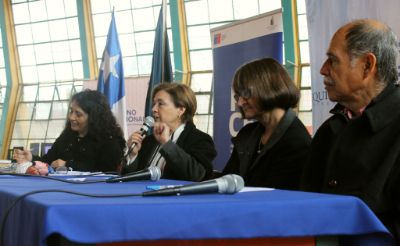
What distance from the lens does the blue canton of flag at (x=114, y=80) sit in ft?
22.4

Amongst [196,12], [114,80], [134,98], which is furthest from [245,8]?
[114,80]

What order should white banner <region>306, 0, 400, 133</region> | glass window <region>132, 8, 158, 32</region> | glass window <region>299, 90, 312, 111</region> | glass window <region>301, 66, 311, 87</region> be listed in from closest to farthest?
1. white banner <region>306, 0, 400, 133</region>
2. glass window <region>299, 90, 312, 111</region>
3. glass window <region>301, 66, 311, 87</region>
4. glass window <region>132, 8, 158, 32</region>

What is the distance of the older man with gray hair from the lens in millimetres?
1832

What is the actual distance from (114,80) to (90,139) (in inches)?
95.5

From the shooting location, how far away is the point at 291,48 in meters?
11.6

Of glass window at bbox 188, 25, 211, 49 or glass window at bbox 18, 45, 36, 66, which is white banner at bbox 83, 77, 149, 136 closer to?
glass window at bbox 188, 25, 211, 49

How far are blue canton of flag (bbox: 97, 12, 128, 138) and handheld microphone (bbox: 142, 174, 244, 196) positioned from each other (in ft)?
17.3

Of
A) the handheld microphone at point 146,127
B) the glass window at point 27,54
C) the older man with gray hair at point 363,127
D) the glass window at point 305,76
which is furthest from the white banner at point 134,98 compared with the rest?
the older man with gray hair at point 363,127

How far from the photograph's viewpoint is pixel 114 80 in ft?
22.5

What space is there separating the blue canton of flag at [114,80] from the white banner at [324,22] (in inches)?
133

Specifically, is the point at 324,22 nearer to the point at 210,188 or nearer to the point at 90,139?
the point at 90,139

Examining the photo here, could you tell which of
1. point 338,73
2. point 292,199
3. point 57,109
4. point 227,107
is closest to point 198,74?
point 57,109

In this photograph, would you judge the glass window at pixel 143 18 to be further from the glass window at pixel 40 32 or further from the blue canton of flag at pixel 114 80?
the blue canton of flag at pixel 114 80

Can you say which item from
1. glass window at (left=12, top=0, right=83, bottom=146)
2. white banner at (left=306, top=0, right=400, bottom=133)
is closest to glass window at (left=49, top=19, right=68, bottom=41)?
glass window at (left=12, top=0, right=83, bottom=146)
